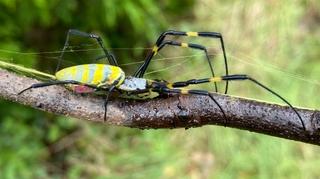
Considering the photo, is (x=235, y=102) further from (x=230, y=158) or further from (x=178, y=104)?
(x=230, y=158)

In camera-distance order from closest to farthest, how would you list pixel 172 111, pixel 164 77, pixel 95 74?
pixel 172 111 < pixel 95 74 < pixel 164 77

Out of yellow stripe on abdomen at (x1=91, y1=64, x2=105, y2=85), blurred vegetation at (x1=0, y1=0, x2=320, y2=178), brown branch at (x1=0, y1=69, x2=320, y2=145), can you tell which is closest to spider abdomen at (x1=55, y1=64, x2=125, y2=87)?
yellow stripe on abdomen at (x1=91, y1=64, x2=105, y2=85)

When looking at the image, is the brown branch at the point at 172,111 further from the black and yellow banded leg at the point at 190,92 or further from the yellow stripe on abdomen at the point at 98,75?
the yellow stripe on abdomen at the point at 98,75

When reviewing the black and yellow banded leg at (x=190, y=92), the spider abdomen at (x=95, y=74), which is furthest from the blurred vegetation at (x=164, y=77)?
the black and yellow banded leg at (x=190, y=92)

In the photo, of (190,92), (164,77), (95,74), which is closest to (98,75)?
(95,74)

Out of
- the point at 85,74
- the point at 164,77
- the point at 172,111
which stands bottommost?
the point at 172,111

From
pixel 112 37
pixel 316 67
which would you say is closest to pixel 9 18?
pixel 112 37

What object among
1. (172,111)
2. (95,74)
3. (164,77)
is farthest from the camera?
(164,77)

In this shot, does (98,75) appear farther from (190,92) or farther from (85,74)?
(190,92)
